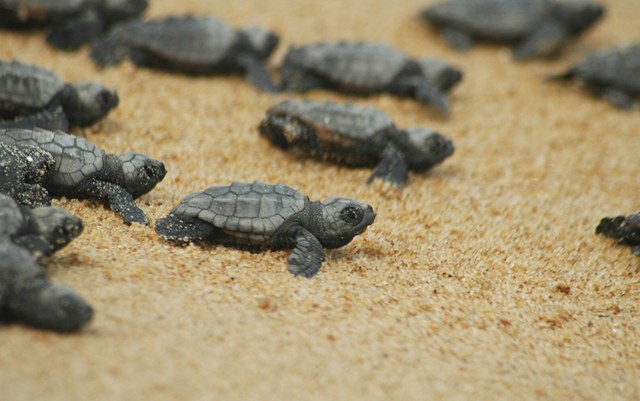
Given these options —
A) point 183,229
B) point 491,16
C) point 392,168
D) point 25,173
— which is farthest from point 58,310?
→ point 491,16

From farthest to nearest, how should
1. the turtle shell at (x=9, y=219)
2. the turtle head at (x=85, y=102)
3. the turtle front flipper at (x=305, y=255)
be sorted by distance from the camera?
the turtle head at (x=85, y=102) < the turtle front flipper at (x=305, y=255) < the turtle shell at (x=9, y=219)

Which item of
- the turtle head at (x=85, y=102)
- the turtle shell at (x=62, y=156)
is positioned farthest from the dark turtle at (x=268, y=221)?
the turtle head at (x=85, y=102)

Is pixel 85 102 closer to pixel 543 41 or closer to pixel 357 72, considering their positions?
pixel 357 72

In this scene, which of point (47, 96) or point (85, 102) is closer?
point (47, 96)

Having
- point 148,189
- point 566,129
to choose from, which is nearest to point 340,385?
point 148,189

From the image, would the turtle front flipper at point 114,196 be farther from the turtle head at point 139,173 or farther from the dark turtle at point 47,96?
the dark turtle at point 47,96

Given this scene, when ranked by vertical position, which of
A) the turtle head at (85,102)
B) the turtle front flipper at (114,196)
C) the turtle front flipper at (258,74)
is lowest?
the turtle front flipper at (114,196)
